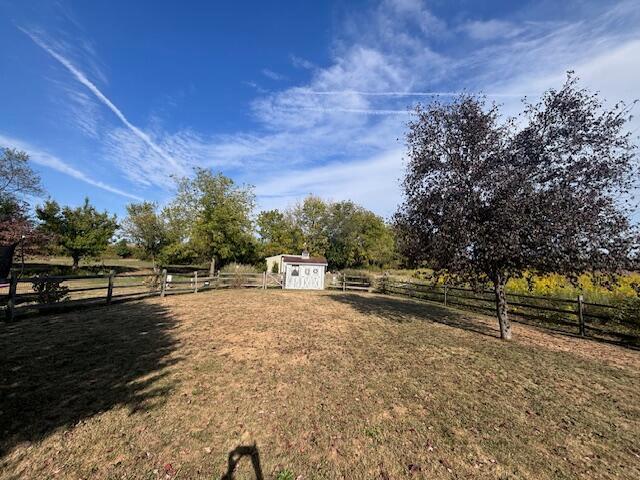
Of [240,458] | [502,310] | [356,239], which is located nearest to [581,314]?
[502,310]

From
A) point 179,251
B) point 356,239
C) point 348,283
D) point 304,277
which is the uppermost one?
point 356,239

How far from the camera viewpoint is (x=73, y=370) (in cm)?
518

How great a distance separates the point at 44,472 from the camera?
2857mm

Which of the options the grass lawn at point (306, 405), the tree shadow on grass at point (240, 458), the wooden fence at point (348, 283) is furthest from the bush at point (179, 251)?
the tree shadow on grass at point (240, 458)

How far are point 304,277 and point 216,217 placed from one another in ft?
30.4

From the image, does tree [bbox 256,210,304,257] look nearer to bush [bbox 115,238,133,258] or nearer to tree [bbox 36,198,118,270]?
tree [bbox 36,198,118,270]

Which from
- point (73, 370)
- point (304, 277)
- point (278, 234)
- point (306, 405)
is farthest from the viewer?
point (278, 234)

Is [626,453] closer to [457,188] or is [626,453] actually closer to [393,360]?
[393,360]

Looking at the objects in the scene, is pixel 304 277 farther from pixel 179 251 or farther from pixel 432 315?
pixel 432 315

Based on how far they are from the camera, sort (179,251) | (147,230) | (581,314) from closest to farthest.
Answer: (581,314)
(179,251)
(147,230)

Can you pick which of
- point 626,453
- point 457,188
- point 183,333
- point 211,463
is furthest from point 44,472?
point 457,188

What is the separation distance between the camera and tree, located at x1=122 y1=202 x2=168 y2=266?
3688cm

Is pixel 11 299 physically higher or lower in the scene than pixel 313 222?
lower

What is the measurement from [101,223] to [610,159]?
3772cm
